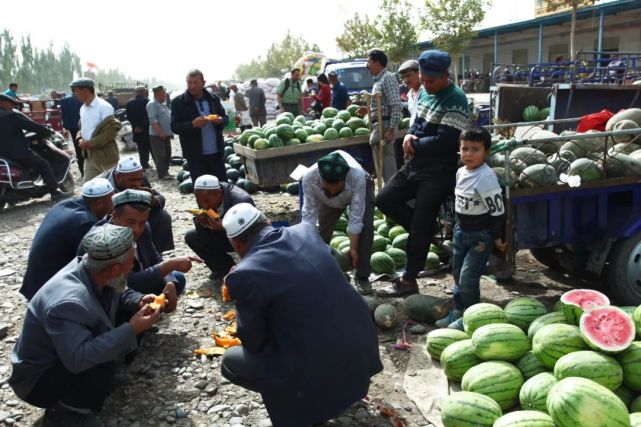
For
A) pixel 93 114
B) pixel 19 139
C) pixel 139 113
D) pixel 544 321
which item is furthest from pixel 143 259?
pixel 139 113

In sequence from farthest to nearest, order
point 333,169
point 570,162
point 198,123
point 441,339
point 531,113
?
point 531,113, point 198,123, point 570,162, point 333,169, point 441,339

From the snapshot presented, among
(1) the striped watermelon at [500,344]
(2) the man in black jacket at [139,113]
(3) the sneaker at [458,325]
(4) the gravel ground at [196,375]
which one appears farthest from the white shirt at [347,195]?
(2) the man in black jacket at [139,113]

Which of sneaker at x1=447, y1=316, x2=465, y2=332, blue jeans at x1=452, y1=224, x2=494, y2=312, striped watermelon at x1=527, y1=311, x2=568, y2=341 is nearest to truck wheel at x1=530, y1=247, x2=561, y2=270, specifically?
blue jeans at x1=452, y1=224, x2=494, y2=312

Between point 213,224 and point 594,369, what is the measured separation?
12.0 ft

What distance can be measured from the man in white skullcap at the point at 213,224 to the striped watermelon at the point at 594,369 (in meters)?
3.38

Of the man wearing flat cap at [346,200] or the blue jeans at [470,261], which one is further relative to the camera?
the man wearing flat cap at [346,200]

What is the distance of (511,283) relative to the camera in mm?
5348

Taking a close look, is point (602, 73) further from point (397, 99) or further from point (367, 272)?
point (367, 272)

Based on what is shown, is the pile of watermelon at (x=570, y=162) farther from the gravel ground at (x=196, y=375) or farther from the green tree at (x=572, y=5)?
the green tree at (x=572, y=5)

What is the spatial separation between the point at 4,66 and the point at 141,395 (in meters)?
82.7

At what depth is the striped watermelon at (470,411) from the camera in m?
2.91

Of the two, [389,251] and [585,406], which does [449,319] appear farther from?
[585,406]

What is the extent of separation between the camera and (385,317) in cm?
448

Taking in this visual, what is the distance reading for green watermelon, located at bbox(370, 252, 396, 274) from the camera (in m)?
5.68
